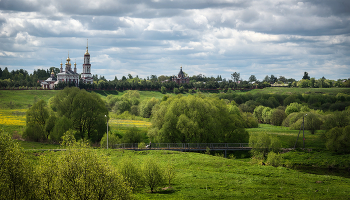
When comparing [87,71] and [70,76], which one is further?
[87,71]

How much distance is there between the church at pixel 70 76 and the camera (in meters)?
174

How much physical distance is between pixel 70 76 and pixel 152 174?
154 m

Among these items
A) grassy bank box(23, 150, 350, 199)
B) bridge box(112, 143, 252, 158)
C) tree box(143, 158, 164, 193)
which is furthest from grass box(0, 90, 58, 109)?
tree box(143, 158, 164, 193)

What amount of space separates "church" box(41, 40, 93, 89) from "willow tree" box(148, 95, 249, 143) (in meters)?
113

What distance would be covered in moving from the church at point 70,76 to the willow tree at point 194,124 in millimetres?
112784

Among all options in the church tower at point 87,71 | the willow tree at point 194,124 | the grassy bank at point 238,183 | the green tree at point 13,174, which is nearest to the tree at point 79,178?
the green tree at point 13,174

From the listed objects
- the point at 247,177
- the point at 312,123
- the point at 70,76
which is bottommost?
the point at 247,177

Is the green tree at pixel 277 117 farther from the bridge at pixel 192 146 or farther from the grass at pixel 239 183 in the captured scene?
the grass at pixel 239 183

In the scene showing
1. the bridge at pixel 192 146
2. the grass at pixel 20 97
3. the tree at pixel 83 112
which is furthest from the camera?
the grass at pixel 20 97

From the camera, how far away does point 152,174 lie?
33812 millimetres

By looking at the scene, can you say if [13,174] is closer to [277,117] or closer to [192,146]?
[192,146]

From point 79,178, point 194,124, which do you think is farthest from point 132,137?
point 79,178

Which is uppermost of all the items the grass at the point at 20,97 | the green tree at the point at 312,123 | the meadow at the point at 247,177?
the grass at the point at 20,97

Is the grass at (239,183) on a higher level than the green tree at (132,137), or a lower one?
lower
